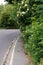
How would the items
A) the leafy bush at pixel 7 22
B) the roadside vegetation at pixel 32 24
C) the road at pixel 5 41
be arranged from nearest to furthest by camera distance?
the roadside vegetation at pixel 32 24, the road at pixel 5 41, the leafy bush at pixel 7 22

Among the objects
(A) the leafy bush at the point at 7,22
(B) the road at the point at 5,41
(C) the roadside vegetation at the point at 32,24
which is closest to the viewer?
(C) the roadside vegetation at the point at 32,24

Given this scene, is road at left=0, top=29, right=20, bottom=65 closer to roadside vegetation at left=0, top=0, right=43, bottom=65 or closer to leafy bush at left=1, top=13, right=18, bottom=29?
roadside vegetation at left=0, top=0, right=43, bottom=65

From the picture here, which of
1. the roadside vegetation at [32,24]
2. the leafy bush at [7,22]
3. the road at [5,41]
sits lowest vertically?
the leafy bush at [7,22]

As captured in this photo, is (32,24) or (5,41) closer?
(32,24)

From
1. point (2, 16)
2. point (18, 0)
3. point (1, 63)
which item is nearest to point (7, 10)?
point (2, 16)

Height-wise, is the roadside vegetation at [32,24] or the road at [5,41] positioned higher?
the roadside vegetation at [32,24]

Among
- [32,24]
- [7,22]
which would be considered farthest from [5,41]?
[7,22]

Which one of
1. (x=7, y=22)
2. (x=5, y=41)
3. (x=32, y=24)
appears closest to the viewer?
(x=32, y=24)

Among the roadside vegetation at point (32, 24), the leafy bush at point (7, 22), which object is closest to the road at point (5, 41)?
the roadside vegetation at point (32, 24)

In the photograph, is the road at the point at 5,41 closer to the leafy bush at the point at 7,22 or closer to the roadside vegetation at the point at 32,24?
the roadside vegetation at the point at 32,24

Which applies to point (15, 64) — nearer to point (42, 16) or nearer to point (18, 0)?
point (42, 16)

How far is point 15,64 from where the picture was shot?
12562mm

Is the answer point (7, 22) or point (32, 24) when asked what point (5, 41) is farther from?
point (7, 22)

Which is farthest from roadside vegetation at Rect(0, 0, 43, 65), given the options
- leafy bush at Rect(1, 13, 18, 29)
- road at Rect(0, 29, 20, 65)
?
leafy bush at Rect(1, 13, 18, 29)
